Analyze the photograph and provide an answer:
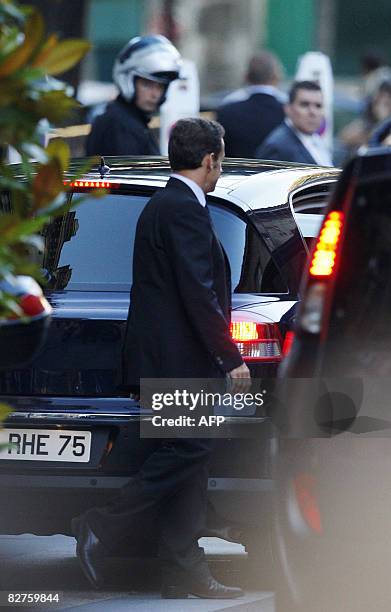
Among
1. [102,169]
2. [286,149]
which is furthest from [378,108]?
[102,169]

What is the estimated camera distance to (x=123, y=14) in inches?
1425

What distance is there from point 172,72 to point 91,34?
26568 millimetres

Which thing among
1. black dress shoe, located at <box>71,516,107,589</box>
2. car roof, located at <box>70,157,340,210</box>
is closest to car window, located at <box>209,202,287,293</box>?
car roof, located at <box>70,157,340,210</box>

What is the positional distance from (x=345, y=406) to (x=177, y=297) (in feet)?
7.27

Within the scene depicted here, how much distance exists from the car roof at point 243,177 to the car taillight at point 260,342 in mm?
534

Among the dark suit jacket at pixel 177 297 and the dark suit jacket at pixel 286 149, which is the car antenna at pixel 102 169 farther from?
the dark suit jacket at pixel 286 149

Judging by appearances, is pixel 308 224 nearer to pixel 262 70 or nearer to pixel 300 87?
pixel 300 87

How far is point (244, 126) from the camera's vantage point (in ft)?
41.2

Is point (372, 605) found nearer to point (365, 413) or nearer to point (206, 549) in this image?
point (365, 413)

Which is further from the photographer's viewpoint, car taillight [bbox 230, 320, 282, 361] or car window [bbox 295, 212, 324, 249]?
car window [bbox 295, 212, 324, 249]

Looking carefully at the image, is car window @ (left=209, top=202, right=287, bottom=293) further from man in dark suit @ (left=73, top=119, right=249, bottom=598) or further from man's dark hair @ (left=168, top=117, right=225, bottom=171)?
man's dark hair @ (left=168, top=117, right=225, bottom=171)

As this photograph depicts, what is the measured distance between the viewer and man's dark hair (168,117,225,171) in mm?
6617

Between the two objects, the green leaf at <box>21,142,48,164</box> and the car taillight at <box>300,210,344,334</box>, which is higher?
the green leaf at <box>21,142,48,164</box>

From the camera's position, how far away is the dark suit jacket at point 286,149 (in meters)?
11.2
